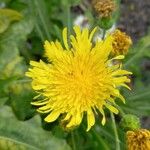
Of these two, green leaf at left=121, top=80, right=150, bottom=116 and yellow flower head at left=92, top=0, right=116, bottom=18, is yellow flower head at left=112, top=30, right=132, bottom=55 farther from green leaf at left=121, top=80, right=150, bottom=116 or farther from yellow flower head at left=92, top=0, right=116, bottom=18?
green leaf at left=121, top=80, right=150, bottom=116

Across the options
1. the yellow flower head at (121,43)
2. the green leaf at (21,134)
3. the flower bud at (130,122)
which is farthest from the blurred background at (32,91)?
the flower bud at (130,122)

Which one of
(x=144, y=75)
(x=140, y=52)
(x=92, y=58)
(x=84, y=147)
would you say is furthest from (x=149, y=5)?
(x=92, y=58)

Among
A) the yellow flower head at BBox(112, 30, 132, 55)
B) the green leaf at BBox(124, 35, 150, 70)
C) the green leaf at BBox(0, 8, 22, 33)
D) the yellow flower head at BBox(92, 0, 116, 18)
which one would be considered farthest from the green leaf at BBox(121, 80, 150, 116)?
the green leaf at BBox(0, 8, 22, 33)

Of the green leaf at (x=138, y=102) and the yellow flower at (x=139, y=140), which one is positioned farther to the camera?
the green leaf at (x=138, y=102)

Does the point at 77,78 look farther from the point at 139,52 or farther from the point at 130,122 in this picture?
the point at 139,52

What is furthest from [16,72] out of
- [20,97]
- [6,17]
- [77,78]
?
[77,78]

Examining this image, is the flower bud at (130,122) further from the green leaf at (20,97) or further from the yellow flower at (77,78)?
the green leaf at (20,97)

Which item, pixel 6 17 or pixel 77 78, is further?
pixel 6 17
